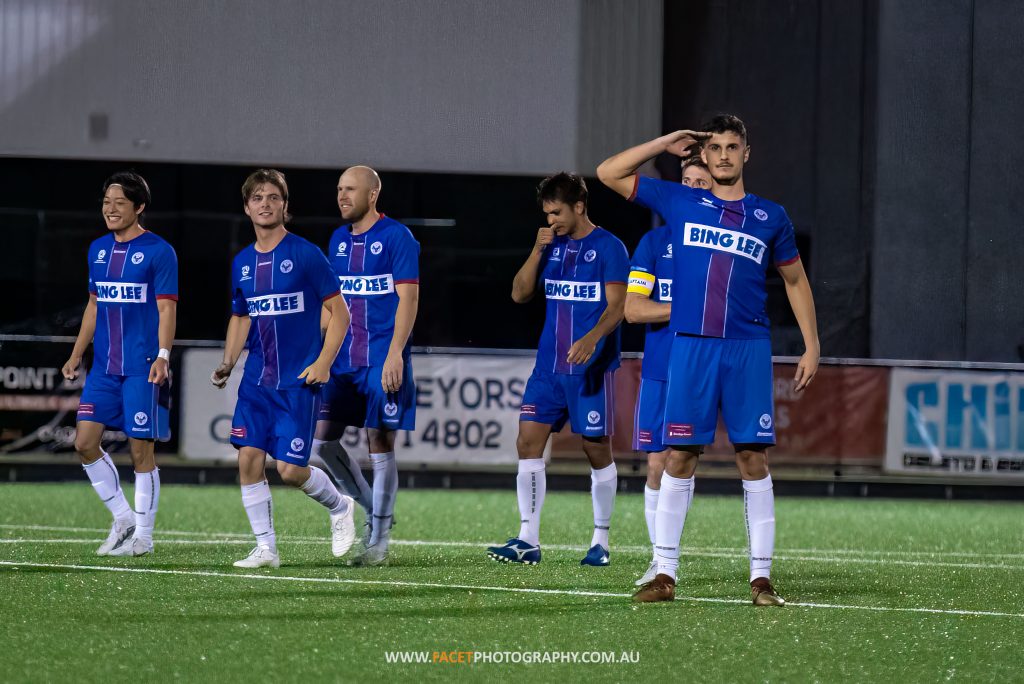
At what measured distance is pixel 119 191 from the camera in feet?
27.7

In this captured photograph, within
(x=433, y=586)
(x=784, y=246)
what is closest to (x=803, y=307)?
(x=784, y=246)

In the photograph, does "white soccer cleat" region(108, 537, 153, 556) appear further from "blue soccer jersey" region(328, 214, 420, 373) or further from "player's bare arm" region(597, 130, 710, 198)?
"player's bare arm" region(597, 130, 710, 198)

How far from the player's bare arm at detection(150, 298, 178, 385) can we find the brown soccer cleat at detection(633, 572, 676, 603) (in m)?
3.01

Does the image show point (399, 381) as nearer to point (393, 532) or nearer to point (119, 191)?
point (119, 191)

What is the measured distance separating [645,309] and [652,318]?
87 millimetres

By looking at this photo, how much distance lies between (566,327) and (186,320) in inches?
519

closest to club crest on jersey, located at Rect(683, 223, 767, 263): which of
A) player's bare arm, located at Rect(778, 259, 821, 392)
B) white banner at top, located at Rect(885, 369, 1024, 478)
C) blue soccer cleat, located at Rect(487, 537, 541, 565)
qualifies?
player's bare arm, located at Rect(778, 259, 821, 392)

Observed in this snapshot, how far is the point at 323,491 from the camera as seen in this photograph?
8.14 metres

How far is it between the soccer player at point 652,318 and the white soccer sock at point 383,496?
1278 millimetres

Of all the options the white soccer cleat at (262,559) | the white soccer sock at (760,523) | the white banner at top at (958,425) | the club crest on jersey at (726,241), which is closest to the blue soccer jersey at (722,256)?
the club crest on jersey at (726,241)

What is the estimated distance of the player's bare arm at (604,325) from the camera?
25.8 feet

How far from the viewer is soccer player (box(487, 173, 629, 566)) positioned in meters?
8.22

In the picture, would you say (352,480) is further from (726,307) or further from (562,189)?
(726,307)

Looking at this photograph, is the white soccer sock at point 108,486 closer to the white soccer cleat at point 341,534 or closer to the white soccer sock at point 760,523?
the white soccer cleat at point 341,534
